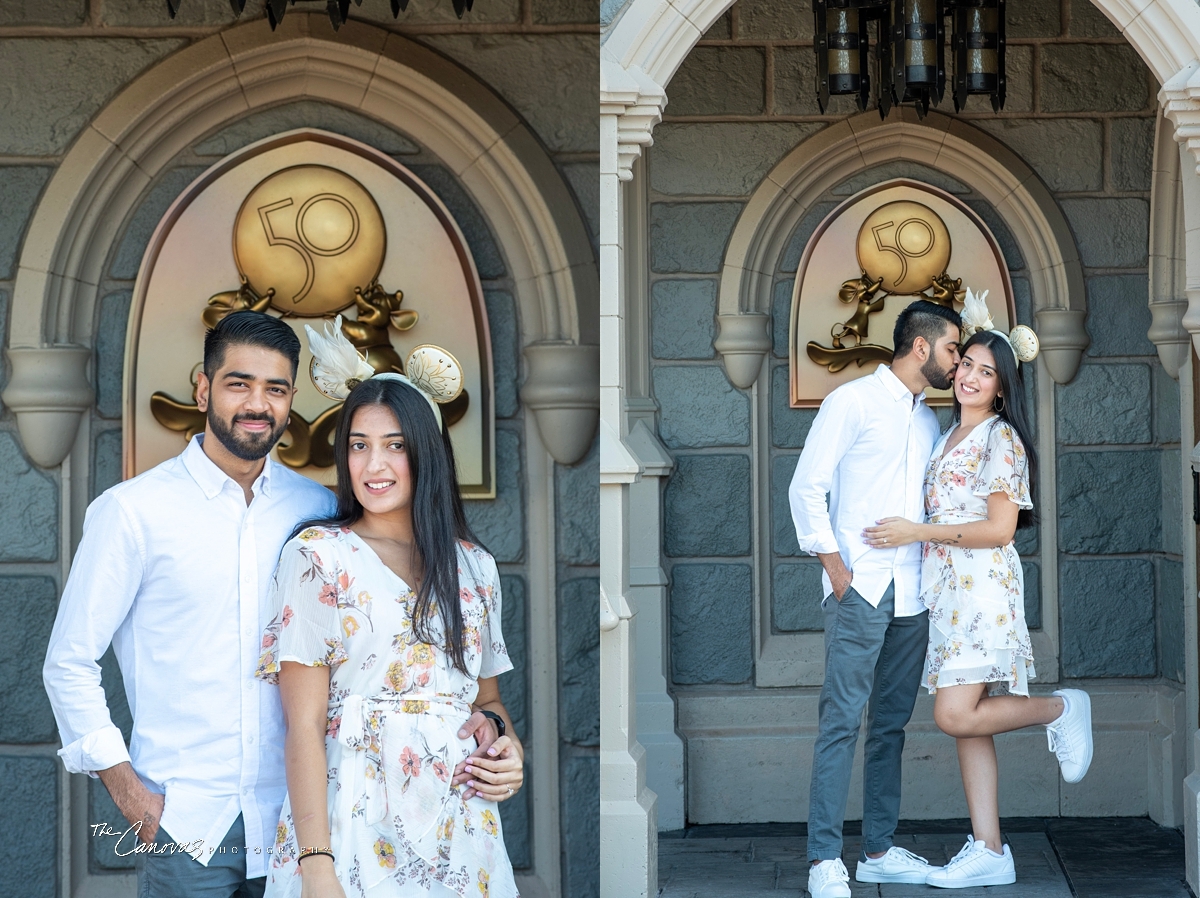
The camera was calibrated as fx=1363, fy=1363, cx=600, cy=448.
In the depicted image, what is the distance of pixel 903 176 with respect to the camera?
467cm

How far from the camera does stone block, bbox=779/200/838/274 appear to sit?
469cm

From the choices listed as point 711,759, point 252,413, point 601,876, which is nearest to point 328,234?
point 252,413

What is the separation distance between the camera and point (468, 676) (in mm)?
2699

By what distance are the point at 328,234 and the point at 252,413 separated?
1.58 ft

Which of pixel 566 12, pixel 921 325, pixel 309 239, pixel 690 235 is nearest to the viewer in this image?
pixel 309 239

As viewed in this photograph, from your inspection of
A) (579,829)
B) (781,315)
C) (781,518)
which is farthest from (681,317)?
(579,829)

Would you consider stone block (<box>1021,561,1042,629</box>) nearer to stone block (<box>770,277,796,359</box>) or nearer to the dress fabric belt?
stone block (<box>770,277,796,359</box>)

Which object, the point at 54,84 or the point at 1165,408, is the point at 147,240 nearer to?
the point at 54,84

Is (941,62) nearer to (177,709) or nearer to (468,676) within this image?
(468,676)

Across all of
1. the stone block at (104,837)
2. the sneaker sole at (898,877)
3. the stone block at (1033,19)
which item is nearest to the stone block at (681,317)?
the stone block at (1033,19)

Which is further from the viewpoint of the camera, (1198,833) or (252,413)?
(1198,833)

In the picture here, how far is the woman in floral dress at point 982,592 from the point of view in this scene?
370 cm

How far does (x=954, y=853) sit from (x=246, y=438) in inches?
103

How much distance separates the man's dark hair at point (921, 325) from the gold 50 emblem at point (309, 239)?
4.97 ft
